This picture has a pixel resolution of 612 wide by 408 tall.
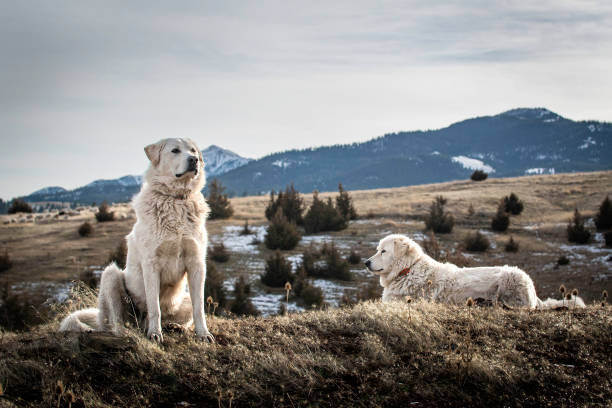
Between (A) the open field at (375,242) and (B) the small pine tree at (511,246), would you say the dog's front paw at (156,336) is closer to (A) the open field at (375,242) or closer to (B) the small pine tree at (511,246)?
(A) the open field at (375,242)

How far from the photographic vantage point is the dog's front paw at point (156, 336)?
398 cm

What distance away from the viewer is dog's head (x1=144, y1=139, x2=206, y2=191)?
4352mm

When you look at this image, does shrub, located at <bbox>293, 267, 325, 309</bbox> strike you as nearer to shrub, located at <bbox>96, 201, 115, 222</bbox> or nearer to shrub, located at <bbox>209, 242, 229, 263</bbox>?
shrub, located at <bbox>209, 242, 229, 263</bbox>

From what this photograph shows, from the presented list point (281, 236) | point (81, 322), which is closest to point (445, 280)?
point (81, 322)

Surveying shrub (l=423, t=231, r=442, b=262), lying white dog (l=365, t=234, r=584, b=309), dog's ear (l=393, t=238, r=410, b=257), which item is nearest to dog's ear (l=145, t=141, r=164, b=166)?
lying white dog (l=365, t=234, r=584, b=309)

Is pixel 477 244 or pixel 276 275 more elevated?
pixel 477 244

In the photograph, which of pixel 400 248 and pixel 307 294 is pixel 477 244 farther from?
pixel 400 248

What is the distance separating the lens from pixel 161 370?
3383 millimetres

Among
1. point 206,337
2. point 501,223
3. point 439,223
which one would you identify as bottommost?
point 501,223

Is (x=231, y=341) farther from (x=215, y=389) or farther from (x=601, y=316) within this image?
(x=601, y=316)

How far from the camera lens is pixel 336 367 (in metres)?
3.43

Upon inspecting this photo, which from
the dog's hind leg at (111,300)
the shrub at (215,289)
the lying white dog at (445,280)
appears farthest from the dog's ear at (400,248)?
the shrub at (215,289)

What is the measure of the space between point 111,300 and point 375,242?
16.5 meters

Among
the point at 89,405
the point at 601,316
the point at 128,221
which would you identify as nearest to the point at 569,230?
the point at 601,316
